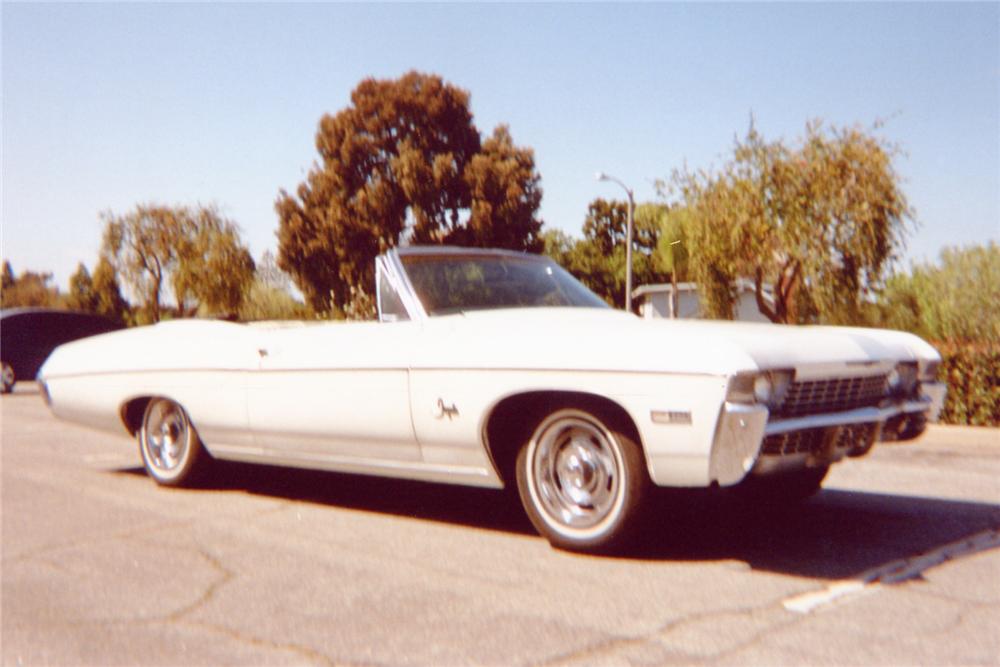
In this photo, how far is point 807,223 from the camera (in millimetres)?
20609

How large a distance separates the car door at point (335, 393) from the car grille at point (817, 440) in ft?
5.89

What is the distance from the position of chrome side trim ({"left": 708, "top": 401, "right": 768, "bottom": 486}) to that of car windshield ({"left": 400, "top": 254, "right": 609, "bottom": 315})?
187 centimetres

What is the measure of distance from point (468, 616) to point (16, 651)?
1.56 meters

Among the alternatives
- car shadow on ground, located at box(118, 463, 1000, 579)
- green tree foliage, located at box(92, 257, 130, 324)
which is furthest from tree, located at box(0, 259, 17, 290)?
car shadow on ground, located at box(118, 463, 1000, 579)

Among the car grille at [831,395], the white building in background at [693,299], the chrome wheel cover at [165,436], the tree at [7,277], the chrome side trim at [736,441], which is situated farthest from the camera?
the tree at [7,277]

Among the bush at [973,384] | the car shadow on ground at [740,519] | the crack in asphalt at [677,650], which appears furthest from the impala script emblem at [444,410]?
the bush at [973,384]

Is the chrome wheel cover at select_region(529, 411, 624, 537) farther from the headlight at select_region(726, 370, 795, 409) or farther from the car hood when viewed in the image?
the headlight at select_region(726, 370, 795, 409)

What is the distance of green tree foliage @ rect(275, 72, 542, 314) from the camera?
36312 mm

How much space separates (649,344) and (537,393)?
65 cm

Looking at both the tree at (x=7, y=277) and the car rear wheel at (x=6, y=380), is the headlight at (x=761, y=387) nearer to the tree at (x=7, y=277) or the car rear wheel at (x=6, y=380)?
the car rear wheel at (x=6, y=380)

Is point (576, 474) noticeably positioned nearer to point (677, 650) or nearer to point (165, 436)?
point (677, 650)

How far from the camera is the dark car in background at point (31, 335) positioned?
19.8 m

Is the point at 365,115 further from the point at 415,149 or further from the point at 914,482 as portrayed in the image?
the point at 914,482

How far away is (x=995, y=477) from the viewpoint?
6.75 m
